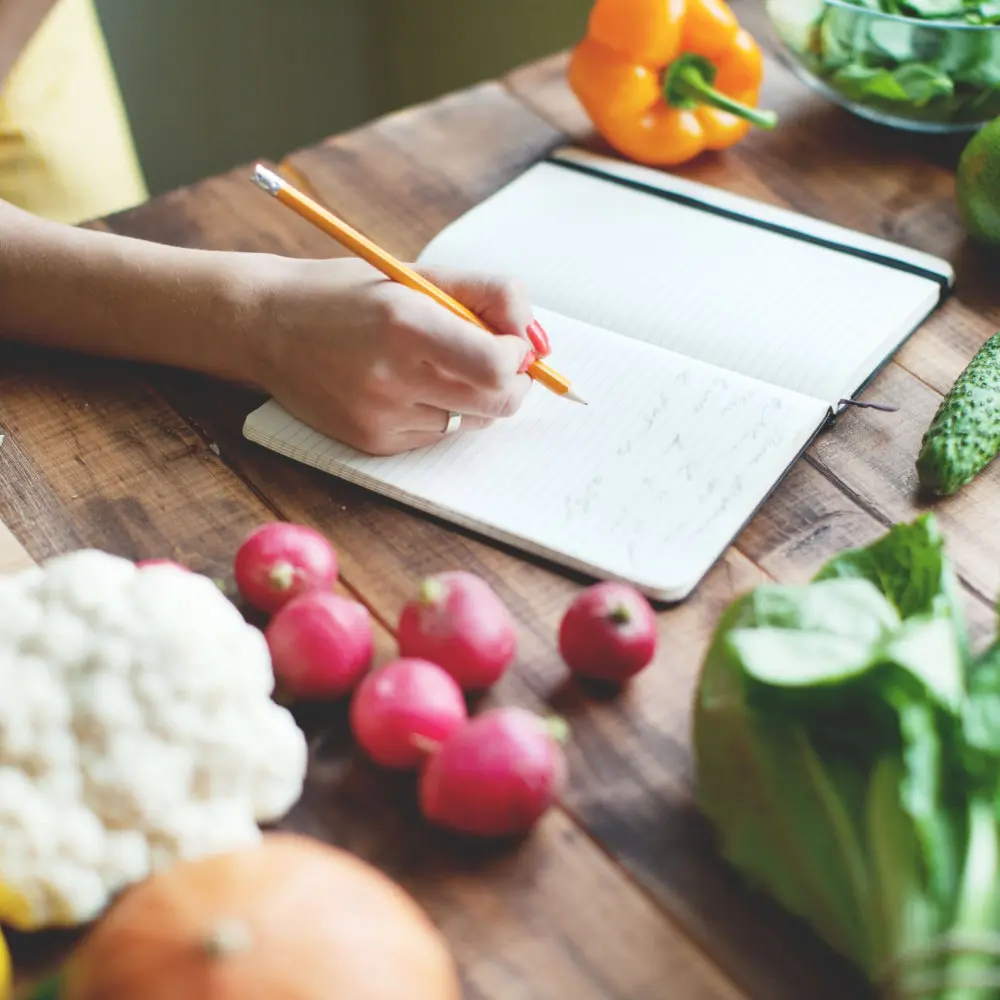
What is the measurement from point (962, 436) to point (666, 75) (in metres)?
0.50

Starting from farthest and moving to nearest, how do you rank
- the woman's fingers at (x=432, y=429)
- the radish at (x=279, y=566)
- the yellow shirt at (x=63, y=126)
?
the yellow shirt at (x=63, y=126)
the woman's fingers at (x=432, y=429)
the radish at (x=279, y=566)

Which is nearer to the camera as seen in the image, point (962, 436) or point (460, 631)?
→ point (460, 631)

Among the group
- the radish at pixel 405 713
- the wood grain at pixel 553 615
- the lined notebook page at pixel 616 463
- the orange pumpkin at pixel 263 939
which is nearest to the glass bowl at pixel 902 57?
the wood grain at pixel 553 615

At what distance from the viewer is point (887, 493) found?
76 cm

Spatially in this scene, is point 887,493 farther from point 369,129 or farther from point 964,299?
point 369,129

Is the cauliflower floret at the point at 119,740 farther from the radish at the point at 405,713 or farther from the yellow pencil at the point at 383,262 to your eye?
the yellow pencil at the point at 383,262

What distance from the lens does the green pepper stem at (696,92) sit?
3.40ft

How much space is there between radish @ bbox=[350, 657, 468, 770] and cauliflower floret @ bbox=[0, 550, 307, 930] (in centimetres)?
4

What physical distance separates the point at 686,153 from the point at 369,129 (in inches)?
13.0

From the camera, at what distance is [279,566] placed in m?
0.65

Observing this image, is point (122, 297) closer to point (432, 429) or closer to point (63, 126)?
point (432, 429)

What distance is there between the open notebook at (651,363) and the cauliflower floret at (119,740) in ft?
0.74

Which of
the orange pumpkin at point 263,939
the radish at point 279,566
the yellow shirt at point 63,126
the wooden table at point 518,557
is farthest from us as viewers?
the yellow shirt at point 63,126

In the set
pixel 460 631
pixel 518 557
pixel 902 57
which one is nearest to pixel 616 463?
pixel 518 557
